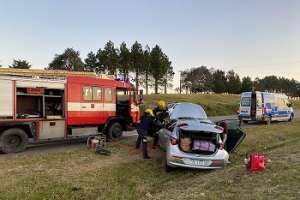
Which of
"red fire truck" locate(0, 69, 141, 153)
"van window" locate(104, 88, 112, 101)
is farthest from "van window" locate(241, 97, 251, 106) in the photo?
"van window" locate(104, 88, 112, 101)

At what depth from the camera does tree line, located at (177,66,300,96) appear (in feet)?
367

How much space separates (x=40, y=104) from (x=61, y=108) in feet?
3.04

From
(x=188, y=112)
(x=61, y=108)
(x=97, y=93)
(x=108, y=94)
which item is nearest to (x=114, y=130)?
(x=108, y=94)

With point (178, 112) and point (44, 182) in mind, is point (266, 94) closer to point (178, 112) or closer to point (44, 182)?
point (178, 112)

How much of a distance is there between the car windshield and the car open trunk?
2.79m

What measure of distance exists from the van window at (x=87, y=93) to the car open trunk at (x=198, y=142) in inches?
272

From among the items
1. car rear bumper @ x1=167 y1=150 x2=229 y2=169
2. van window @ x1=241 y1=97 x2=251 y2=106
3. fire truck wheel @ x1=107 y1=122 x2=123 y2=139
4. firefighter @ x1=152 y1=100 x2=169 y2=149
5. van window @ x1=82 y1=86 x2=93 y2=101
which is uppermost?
van window @ x1=82 y1=86 x2=93 y2=101

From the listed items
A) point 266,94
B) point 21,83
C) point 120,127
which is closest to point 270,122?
point 266,94

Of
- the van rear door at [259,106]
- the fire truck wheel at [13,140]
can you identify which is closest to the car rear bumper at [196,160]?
the fire truck wheel at [13,140]

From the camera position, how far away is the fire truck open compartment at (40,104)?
14.7 meters

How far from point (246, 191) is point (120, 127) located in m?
10.8

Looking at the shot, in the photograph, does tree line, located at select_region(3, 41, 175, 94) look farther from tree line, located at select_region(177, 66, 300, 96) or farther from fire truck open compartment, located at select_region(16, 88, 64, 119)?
fire truck open compartment, located at select_region(16, 88, 64, 119)

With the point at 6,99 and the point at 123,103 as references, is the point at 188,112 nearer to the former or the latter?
the point at 123,103

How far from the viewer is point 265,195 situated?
294 inches
